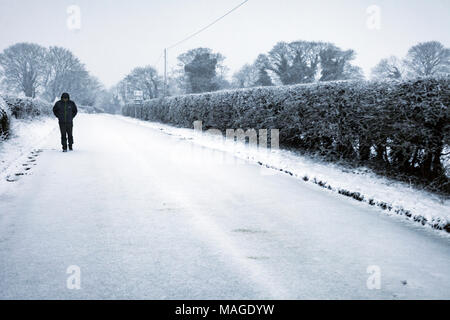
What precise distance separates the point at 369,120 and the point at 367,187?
1.77 meters

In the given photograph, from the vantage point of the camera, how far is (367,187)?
6137 mm

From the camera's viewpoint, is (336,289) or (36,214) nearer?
(336,289)

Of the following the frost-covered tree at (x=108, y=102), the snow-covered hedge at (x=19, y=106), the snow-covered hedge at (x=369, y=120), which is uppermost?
the frost-covered tree at (x=108, y=102)

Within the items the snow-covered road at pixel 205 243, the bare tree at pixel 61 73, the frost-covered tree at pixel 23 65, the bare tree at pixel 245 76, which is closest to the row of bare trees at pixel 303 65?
the bare tree at pixel 245 76

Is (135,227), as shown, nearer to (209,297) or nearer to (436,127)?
(209,297)

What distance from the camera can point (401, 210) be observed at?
4.59 meters

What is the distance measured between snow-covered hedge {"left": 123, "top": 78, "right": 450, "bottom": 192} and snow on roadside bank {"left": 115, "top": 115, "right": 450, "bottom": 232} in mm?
455

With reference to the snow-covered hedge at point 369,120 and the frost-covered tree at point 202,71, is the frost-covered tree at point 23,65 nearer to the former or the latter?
the frost-covered tree at point 202,71

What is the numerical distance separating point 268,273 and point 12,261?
2.29 m

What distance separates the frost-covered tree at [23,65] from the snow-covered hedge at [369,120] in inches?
2554

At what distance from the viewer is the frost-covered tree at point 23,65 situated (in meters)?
61.2

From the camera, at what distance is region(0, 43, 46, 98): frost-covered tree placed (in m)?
61.2

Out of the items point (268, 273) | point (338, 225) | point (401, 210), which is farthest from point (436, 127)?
point (268, 273)

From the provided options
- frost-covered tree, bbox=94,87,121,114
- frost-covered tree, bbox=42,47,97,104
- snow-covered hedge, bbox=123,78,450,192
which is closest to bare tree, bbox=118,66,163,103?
frost-covered tree, bbox=42,47,97,104
